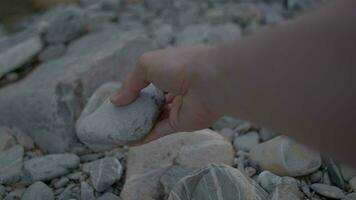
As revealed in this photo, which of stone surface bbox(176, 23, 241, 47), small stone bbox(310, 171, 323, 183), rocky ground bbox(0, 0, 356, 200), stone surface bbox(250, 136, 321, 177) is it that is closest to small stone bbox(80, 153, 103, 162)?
rocky ground bbox(0, 0, 356, 200)

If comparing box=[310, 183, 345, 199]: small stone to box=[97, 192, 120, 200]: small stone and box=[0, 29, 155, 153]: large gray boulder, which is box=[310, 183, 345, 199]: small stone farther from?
box=[0, 29, 155, 153]: large gray boulder

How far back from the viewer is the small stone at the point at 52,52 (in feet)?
8.38

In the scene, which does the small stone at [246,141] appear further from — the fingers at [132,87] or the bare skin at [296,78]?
the bare skin at [296,78]

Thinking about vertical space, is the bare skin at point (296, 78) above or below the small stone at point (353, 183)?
above

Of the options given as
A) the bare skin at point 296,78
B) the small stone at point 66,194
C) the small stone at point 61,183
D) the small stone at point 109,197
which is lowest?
the small stone at point 66,194

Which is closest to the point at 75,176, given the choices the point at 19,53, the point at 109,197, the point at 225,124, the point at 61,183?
the point at 61,183

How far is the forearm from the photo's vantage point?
91 centimetres

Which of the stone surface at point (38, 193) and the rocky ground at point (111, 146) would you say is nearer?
the rocky ground at point (111, 146)

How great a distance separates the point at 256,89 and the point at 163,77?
0.34 m

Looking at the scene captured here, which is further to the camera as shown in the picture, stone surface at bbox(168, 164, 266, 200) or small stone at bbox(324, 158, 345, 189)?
small stone at bbox(324, 158, 345, 189)

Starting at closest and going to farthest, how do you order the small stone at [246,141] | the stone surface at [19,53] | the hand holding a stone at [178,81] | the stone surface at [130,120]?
1. the hand holding a stone at [178,81]
2. the stone surface at [130,120]
3. the small stone at [246,141]
4. the stone surface at [19,53]

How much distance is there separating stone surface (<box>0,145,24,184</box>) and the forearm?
95 centimetres

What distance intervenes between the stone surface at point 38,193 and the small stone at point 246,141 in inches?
24.2

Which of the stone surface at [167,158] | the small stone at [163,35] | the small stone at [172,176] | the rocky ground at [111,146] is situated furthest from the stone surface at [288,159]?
the small stone at [163,35]
